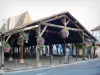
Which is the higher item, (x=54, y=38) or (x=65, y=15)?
(x=65, y=15)

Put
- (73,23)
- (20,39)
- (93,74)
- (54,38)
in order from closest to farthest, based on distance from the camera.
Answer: (93,74) < (20,39) < (73,23) < (54,38)

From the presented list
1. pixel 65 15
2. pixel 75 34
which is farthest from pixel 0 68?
pixel 75 34

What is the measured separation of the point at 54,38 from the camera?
1484 inches

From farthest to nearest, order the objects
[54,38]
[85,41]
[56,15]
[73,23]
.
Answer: [54,38] < [85,41] < [73,23] < [56,15]

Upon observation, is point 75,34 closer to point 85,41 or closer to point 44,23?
point 85,41

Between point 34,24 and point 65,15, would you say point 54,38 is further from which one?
point 34,24

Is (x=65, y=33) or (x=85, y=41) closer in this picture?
(x=65, y=33)

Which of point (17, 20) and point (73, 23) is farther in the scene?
point (17, 20)

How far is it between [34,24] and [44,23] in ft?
3.94

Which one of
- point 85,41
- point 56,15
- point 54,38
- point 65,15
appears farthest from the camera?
point 54,38

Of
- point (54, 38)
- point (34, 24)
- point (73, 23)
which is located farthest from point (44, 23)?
point (54, 38)

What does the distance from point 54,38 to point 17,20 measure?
19021 mm

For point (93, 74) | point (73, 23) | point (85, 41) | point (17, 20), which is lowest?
point (93, 74)

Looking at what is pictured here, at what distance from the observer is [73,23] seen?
29406mm
